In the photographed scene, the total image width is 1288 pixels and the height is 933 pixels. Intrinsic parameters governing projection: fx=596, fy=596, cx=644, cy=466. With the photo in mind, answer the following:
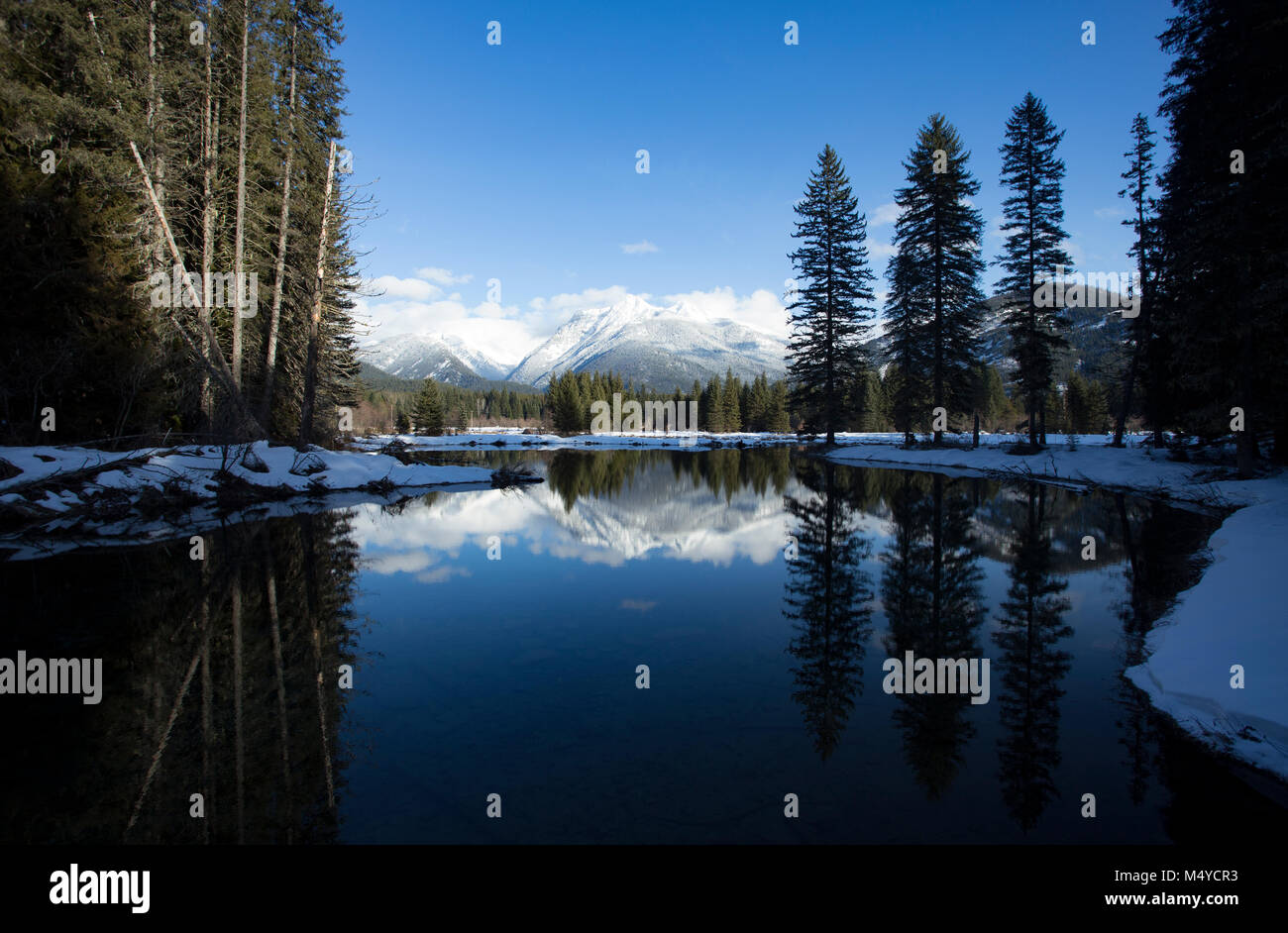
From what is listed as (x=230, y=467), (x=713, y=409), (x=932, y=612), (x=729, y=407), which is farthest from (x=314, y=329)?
(x=729, y=407)

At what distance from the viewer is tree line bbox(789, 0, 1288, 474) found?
647 inches

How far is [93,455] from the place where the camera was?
15.8 metres

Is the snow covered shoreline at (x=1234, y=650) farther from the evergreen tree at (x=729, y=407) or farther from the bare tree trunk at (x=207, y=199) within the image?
the evergreen tree at (x=729, y=407)

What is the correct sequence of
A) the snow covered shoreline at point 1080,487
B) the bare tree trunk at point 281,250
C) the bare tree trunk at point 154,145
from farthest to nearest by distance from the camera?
the bare tree trunk at point 281,250, the bare tree trunk at point 154,145, the snow covered shoreline at point 1080,487

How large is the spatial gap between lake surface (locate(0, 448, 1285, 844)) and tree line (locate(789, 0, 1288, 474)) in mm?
10237

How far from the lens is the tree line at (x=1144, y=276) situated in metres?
16.4

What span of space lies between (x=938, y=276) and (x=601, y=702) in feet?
115

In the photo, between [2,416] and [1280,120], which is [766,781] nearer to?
[1280,120]

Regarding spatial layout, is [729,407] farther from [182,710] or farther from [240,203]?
[182,710]

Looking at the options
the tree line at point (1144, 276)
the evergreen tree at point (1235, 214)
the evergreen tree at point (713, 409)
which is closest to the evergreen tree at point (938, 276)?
the tree line at point (1144, 276)

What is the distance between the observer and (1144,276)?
29641mm

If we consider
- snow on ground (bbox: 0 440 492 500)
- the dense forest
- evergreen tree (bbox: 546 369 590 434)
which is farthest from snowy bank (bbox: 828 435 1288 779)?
evergreen tree (bbox: 546 369 590 434)

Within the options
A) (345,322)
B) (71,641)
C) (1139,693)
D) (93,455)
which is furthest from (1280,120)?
(345,322)

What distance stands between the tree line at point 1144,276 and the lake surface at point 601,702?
10.2 m
